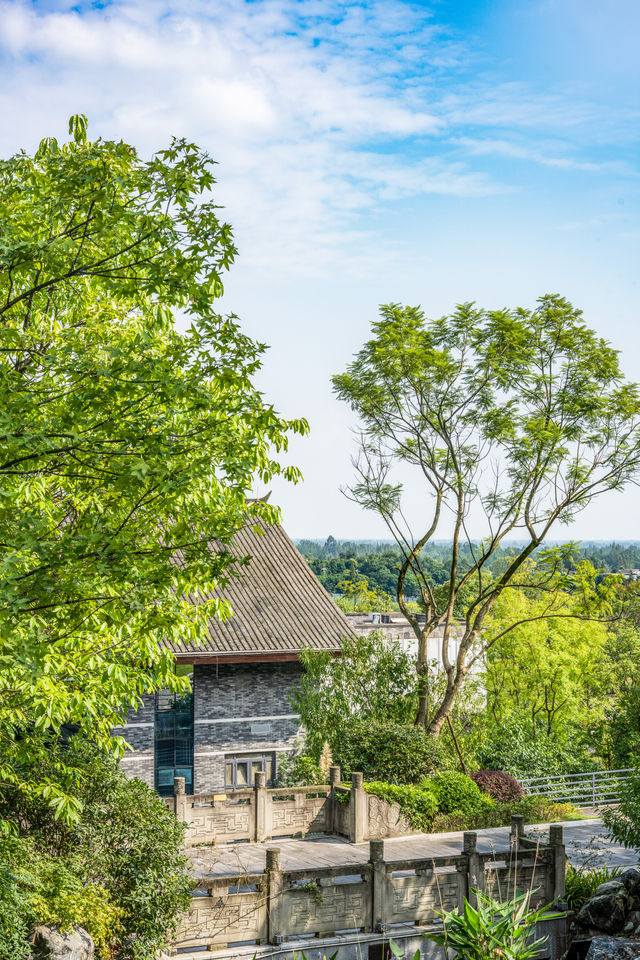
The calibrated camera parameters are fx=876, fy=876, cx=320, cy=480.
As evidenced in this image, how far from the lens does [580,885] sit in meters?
14.0

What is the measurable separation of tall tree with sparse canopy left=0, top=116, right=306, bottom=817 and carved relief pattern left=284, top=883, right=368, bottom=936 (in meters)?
4.79

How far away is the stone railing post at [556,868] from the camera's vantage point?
13531 millimetres

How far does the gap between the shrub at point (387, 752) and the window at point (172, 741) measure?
359 centimetres

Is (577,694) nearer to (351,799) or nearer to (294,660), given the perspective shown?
(294,660)

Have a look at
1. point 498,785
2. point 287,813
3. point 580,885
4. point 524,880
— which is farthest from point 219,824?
point 498,785

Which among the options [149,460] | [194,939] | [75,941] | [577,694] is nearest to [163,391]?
[149,460]

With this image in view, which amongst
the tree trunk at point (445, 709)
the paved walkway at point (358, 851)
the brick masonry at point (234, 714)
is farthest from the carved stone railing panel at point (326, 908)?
the tree trunk at point (445, 709)

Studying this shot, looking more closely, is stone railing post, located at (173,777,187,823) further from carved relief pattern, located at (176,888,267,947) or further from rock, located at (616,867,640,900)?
rock, located at (616,867,640,900)

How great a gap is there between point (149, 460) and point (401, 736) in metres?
14.9

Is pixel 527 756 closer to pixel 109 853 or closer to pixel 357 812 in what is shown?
pixel 357 812

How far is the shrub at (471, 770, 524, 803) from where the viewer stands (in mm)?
21078

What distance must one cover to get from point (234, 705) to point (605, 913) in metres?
10.7

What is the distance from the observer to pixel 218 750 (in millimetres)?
21125

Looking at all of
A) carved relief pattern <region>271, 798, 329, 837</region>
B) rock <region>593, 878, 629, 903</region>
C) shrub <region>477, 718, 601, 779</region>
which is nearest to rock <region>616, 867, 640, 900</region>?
rock <region>593, 878, 629, 903</region>
